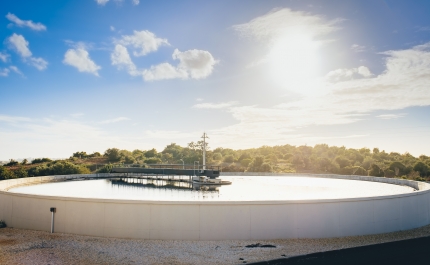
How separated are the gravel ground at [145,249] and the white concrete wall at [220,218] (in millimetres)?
333

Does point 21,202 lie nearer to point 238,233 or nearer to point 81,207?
point 81,207

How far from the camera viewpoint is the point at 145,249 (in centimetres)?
1027

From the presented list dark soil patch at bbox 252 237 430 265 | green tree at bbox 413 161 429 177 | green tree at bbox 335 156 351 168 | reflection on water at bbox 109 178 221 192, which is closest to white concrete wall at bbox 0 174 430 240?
dark soil patch at bbox 252 237 430 265

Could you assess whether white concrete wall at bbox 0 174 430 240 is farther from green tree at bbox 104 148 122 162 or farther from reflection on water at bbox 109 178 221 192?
green tree at bbox 104 148 122 162

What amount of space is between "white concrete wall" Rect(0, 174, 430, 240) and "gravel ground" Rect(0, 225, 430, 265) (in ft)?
1.09

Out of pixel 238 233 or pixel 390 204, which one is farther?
pixel 390 204

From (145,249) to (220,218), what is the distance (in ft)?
8.92

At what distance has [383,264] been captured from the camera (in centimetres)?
866

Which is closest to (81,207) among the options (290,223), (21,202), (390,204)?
(21,202)

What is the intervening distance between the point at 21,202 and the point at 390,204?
47.9 feet

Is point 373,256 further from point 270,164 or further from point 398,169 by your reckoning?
point 270,164

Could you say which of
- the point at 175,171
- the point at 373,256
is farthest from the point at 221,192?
the point at 373,256

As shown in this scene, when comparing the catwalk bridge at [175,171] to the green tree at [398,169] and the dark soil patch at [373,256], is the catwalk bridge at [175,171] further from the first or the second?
the green tree at [398,169]

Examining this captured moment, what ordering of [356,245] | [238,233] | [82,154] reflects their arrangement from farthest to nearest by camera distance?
[82,154]
[238,233]
[356,245]
